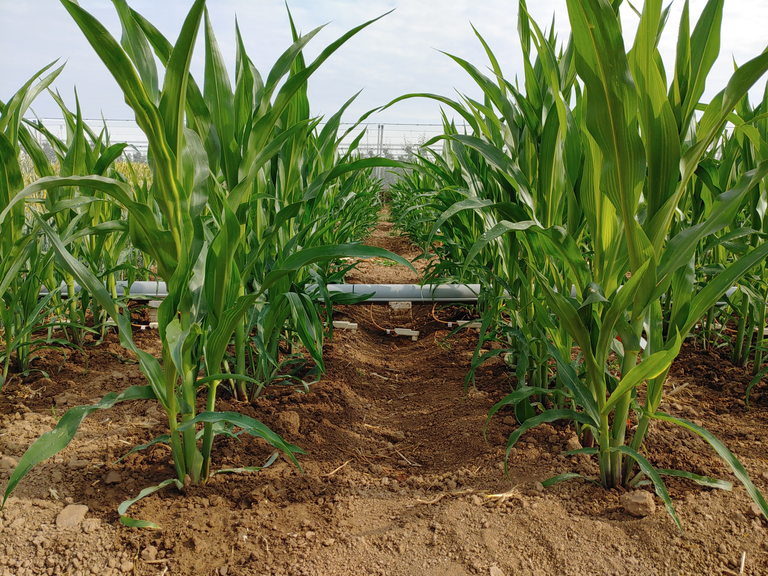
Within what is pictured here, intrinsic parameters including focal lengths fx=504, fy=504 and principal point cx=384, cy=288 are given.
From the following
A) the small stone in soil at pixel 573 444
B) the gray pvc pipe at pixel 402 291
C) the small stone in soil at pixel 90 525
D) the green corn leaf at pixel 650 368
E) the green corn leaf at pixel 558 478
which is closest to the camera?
the green corn leaf at pixel 650 368

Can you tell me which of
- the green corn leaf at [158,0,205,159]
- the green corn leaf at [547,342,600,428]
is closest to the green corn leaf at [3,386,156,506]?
the green corn leaf at [158,0,205,159]

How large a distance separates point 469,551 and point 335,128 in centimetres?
122

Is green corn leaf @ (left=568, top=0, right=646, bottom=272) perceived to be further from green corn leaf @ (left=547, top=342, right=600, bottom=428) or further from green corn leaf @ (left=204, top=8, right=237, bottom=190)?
green corn leaf @ (left=204, top=8, right=237, bottom=190)

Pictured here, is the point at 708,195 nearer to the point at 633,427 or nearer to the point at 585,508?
the point at 633,427

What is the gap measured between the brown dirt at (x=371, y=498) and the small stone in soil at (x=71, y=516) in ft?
0.06

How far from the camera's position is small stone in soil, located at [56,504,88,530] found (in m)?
0.90

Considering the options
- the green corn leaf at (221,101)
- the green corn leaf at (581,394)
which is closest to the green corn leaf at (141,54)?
the green corn leaf at (221,101)

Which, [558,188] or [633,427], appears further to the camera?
[633,427]

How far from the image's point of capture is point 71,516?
2.99 feet

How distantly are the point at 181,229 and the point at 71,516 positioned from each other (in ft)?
1.84

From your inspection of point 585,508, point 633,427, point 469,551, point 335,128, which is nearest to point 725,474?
point 633,427

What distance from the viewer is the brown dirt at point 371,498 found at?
2.77 feet

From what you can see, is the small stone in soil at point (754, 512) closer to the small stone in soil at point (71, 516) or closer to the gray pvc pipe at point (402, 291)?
the small stone in soil at point (71, 516)

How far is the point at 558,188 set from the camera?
3.83ft
